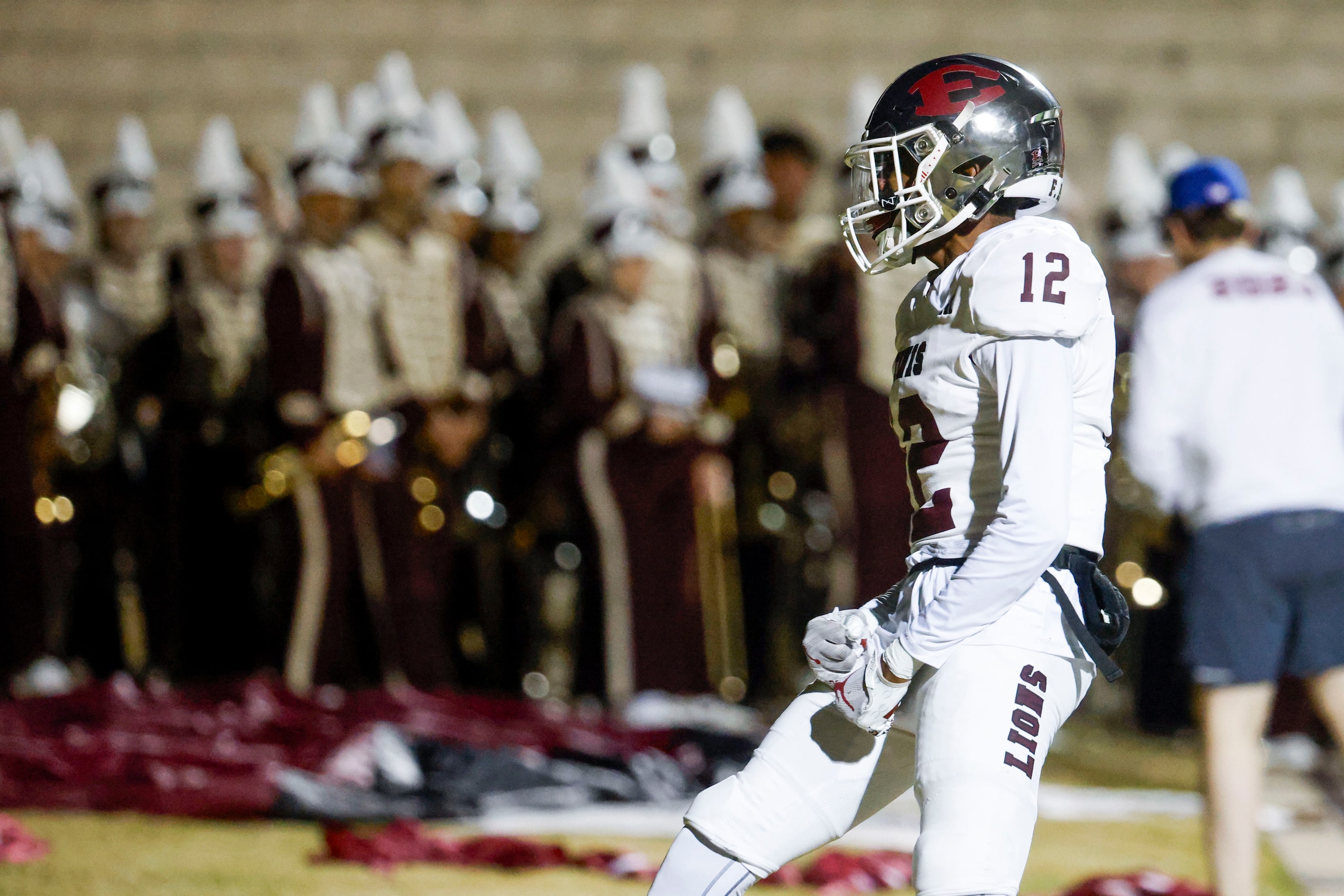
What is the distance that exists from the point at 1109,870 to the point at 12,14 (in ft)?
25.2

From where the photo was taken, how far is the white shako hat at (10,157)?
7328 millimetres

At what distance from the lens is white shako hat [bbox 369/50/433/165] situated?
23.9 feet

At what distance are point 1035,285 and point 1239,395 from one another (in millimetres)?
1614

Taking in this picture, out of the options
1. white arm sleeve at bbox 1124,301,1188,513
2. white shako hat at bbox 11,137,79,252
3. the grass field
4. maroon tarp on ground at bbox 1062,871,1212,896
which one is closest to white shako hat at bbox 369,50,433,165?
white shako hat at bbox 11,137,79,252

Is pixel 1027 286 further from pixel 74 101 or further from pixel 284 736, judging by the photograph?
pixel 74 101

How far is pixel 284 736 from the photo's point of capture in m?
5.76

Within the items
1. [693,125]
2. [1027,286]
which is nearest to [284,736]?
[1027,286]

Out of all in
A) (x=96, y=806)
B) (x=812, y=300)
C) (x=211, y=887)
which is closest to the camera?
(x=211, y=887)

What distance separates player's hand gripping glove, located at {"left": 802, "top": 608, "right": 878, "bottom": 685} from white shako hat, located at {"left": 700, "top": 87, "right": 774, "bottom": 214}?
17.0 feet

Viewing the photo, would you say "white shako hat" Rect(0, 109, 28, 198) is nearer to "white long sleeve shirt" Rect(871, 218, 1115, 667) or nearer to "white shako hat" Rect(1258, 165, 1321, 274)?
"white shako hat" Rect(1258, 165, 1321, 274)

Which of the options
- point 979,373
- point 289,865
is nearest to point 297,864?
point 289,865

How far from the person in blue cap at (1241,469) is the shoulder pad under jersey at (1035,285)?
148 cm

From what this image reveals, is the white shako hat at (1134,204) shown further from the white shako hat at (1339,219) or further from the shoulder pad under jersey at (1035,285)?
the shoulder pad under jersey at (1035,285)

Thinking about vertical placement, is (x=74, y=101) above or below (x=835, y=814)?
above
